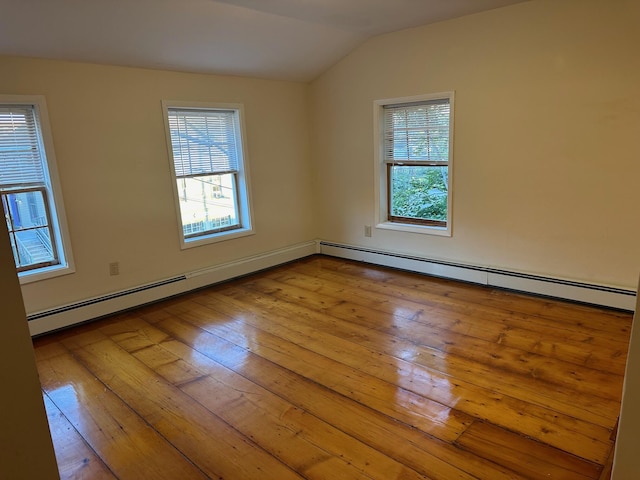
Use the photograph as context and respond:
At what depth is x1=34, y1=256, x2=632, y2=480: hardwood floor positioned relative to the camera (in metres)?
2.01

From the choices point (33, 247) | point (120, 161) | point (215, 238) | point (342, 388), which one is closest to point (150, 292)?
point (215, 238)

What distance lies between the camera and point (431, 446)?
2.07 metres

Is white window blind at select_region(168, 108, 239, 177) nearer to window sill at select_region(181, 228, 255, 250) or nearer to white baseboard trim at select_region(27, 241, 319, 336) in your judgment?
window sill at select_region(181, 228, 255, 250)

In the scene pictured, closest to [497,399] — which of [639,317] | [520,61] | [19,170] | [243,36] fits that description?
[639,317]

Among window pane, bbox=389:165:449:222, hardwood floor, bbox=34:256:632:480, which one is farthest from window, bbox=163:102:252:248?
window pane, bbox=389:165:449:222

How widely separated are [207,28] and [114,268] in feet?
7.42

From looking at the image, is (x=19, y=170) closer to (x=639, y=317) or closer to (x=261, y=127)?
(x=261, y=127)

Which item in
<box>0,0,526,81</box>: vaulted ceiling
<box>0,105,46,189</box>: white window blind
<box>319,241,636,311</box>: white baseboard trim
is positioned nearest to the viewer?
<box>0,0,526,81</box>: vaulted ceiling

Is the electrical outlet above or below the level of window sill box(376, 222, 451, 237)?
below

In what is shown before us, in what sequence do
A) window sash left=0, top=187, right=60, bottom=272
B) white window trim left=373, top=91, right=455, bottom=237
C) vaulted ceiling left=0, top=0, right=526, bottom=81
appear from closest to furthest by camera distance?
vaulted ceiling left=0, top=0, right=526, bottom=81 < window sash left=0, top=187, right=60, bottom=272 < white window trim left=373, top=91, right=455, bottom=237

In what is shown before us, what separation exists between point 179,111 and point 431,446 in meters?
3.71

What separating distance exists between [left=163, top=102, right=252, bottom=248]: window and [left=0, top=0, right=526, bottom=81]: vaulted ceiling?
1.52 feet

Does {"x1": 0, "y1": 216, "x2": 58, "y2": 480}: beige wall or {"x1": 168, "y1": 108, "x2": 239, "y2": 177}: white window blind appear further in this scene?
{"x1": 168, "y1": 108, "x2": 239, "y2": 177}: white window blind

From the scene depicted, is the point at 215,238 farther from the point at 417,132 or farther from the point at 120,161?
the point at 417,132
